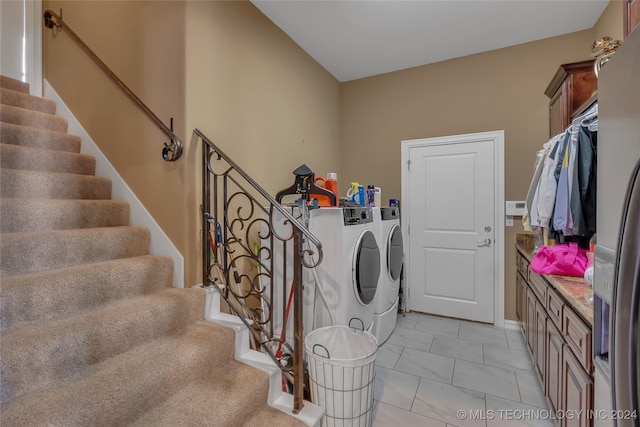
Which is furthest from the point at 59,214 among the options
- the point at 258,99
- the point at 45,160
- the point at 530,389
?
the point at 530,389

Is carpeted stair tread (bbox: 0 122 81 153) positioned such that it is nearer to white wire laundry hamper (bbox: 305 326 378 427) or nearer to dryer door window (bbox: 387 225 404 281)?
white wire laundry hamper (bbox: 305 326 378 427)

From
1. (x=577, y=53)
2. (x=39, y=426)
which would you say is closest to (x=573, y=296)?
(x=39, y=426)

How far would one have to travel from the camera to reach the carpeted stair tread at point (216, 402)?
4.13ft

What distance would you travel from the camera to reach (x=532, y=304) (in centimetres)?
215

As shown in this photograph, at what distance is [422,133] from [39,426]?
3634 millimetres

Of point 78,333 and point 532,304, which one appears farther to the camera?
point 532,304

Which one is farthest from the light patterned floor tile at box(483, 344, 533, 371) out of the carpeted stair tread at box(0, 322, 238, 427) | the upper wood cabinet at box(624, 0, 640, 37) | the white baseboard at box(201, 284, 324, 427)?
the upper wood cabinet at box(624, 0, 640, 37)

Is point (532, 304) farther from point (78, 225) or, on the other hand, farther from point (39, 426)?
point (78, 225)

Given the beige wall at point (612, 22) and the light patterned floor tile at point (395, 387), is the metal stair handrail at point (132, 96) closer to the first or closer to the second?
the light patterned floor tile at point (395, 387)

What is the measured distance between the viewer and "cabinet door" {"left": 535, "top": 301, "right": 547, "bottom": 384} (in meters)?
1.77

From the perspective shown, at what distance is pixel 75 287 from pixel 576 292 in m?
2.43

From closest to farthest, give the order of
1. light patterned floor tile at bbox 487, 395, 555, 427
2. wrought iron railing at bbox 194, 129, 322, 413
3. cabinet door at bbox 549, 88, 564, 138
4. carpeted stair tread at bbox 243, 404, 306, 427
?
carpeted stair tread at bbox 243, 404, 306, 427, wrought iron railing at bbox 194, 129, 322, 413, light patterned floor tile at bbox 487, 395, 555, 427, cabinet door at bbox 549, 88, 564, 138

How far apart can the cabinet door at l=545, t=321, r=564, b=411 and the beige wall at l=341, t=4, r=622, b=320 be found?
1.49 m

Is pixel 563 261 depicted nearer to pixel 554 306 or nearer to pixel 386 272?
pixel 554 306
